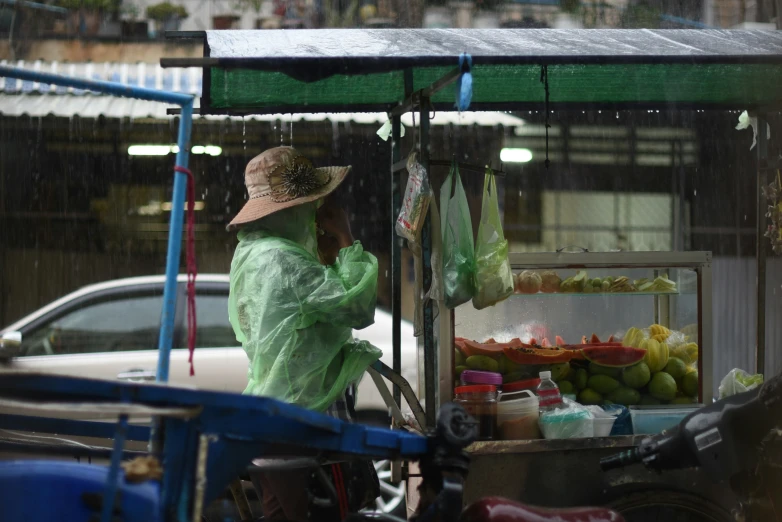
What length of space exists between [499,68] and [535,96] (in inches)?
21.9

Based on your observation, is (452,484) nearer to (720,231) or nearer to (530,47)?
(530,47)

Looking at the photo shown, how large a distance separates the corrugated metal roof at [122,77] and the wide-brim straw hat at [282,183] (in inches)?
204

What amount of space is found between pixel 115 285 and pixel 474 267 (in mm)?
4017

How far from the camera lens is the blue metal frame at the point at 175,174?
86.0 inches

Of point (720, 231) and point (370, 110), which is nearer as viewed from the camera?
point (370, 110)

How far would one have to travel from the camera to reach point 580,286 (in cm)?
397

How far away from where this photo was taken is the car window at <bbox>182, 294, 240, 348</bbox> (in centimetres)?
658

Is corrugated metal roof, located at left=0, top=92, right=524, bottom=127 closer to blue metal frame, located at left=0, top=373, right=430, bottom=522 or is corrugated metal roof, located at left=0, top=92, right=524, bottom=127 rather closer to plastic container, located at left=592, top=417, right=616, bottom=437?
plastic container, located at left=592, top=417, right=616, bottom=437

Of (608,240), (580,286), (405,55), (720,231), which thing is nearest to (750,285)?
(720,231)

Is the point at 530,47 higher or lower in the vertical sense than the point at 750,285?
higher

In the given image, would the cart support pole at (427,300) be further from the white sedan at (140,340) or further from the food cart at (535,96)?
the white sedan at (140,340)

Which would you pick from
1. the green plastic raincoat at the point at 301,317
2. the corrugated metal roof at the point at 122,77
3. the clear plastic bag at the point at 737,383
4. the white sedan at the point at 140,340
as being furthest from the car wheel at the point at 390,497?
the corrugated metal roof at the point at 122,77

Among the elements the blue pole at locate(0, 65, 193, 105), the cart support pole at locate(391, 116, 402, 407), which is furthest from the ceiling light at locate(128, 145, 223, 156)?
the blue pole at locate(0, 65, 193, 105)

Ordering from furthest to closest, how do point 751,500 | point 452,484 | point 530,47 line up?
point 530,47, point 751,500, point 452,484
